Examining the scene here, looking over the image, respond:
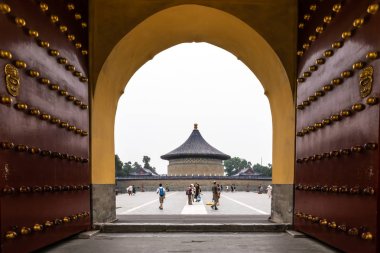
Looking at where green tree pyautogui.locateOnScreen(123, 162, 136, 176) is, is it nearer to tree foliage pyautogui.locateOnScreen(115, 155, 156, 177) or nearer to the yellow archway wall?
tree foliage pyautogui.locateOnScreen(115, 155, 156, 177)

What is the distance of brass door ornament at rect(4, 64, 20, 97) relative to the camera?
3.05 meters

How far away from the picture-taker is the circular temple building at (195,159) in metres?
52.4

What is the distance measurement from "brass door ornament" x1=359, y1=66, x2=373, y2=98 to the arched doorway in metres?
2.51

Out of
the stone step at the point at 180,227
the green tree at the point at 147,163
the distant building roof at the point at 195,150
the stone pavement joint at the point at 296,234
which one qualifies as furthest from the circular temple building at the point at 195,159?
the stone pavement joint at the point at 296,234

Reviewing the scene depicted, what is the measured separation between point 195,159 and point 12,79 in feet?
163

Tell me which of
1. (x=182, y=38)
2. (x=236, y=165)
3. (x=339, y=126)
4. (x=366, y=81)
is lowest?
(x=236, y=165)

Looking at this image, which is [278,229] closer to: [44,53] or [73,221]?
[73,221]

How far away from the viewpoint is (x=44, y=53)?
388 cm

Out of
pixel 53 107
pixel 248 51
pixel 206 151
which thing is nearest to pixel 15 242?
pixel 53 107

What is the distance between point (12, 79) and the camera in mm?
3133

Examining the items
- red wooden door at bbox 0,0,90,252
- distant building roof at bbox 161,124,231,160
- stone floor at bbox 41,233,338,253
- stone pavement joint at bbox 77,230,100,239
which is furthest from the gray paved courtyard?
distant building roof at bbox 161,124,231,160

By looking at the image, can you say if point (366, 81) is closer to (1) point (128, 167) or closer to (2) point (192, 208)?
(2) point (192, 208)

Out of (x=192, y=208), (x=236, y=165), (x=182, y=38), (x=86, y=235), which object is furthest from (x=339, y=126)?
(x=236, y=165)

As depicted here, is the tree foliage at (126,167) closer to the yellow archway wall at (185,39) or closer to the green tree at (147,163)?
the green tree at (147,163)
